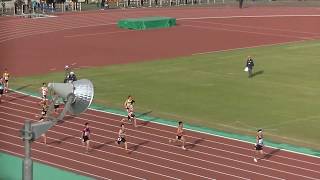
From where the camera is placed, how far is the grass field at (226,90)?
27.7 m

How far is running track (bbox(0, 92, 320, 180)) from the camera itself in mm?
21312

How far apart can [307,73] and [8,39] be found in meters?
23.7

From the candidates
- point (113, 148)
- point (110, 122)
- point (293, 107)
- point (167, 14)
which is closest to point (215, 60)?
point (293, 107)

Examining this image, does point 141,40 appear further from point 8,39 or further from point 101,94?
point 101,94

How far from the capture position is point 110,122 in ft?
91.2

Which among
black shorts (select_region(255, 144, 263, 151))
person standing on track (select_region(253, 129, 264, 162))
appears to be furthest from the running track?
black shorts (select_region(255, 144, 263, 151))

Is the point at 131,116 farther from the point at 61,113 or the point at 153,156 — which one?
the point at 61,113

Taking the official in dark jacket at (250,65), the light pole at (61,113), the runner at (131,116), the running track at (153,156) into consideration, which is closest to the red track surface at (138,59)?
the running track at (153,156)

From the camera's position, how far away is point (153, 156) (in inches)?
909

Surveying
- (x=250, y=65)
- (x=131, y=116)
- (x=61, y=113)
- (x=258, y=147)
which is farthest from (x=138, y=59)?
(x=61, y=113)

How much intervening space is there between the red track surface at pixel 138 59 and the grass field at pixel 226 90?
221cm

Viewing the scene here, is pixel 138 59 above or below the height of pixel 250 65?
below

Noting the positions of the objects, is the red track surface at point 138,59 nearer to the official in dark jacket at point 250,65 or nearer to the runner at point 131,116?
the runner at point 131,116

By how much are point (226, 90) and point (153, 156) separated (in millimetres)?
12098
